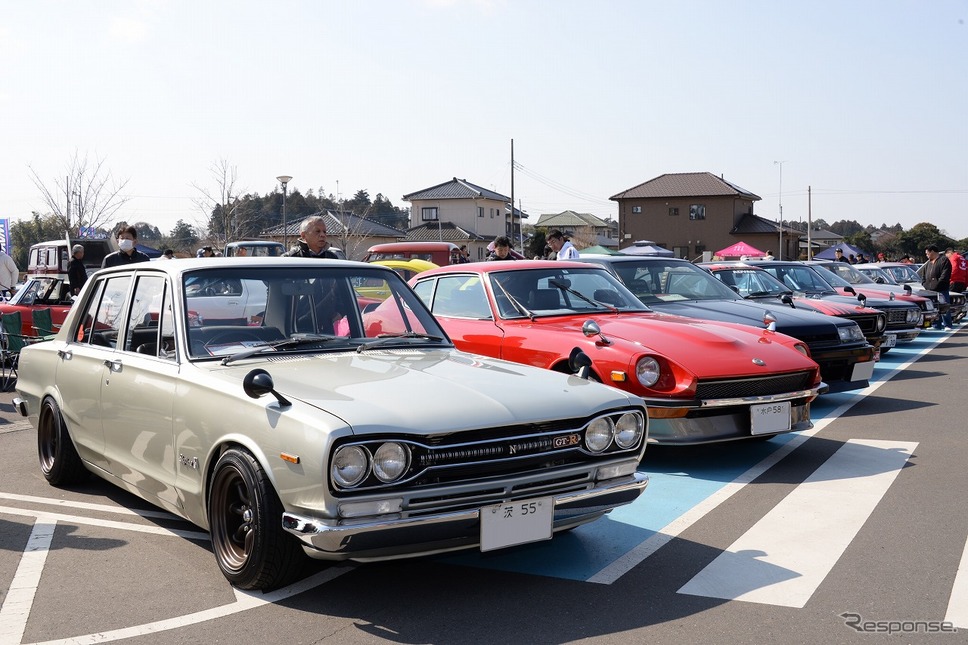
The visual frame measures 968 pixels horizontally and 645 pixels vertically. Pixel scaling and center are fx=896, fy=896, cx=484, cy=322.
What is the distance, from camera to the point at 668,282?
9703 mm

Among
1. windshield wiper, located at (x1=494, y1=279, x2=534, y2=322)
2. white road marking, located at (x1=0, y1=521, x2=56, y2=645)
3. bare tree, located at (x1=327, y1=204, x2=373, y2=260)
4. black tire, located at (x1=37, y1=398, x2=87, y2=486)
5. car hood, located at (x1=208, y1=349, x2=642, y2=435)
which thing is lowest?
white road marking, located at (x1=0, y1=521, x2=56, y2=645)

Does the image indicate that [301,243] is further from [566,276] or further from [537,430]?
[537,430]

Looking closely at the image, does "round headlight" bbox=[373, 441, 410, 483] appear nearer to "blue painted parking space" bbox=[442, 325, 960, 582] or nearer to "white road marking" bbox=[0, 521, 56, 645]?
"blue painted parking space" bbox=[442, 325, 960, 582]

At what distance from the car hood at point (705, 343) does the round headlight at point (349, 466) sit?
3.36 metres

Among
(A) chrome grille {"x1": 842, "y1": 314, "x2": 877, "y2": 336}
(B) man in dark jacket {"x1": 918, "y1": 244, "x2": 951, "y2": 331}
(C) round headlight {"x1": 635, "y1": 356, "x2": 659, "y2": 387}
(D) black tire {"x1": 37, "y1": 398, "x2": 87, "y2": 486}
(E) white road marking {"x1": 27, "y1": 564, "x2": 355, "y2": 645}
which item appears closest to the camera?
(E) white road marking {"x1": 27, "y1": 564, "x2": 355, "y2": 645}

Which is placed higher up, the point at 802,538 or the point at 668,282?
the point at 668,282

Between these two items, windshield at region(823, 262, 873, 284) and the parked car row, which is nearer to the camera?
the parked car row

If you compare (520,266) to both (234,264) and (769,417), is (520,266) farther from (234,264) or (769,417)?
(234,264)

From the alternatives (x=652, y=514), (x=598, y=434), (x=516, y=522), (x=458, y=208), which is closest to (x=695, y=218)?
(x=458, y=208)

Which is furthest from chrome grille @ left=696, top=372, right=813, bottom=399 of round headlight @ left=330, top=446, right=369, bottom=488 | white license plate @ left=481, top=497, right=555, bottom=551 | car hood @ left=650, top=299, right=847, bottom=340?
round headlight @ left=330, top=446, right=369, bottom=488

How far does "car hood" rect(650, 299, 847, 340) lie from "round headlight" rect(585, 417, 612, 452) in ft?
15.4

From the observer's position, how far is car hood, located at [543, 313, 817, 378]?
6492 millimetres

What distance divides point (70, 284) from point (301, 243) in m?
7.07

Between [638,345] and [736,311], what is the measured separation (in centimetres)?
284
